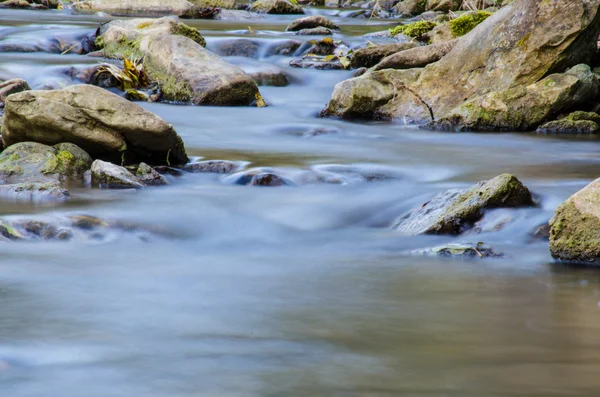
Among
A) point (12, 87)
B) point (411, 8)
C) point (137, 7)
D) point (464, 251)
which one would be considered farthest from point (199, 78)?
point (411, 8)

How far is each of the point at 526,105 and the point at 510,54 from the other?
65cm

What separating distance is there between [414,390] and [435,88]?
768cm

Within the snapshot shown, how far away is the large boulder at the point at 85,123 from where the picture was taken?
6.75m

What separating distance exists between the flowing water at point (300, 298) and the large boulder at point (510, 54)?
2255 millimetres

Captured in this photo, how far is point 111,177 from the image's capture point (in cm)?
645

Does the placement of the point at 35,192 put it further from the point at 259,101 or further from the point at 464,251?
the point at 259,101

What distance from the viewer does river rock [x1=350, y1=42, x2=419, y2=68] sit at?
12.0 meters

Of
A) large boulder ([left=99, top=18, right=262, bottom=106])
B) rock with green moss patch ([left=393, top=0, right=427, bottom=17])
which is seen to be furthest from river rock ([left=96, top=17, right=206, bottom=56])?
rock with green moss patch ([left=393, top=0, right=427, bottom=17])

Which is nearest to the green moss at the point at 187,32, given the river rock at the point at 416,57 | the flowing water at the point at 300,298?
the river rock at the point at 416,57

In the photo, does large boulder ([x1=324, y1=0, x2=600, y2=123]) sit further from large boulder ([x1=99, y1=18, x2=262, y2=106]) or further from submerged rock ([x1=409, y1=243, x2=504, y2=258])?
submerged rock ([x1=409, y1=243, x2=504, y2=258])

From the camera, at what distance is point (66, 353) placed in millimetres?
3051

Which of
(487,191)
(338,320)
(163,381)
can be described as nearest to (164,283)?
(338,320)

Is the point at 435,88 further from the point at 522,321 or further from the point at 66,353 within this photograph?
the point at 66,353

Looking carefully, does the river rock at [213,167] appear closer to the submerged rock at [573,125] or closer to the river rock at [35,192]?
the river rock at [35,192]
